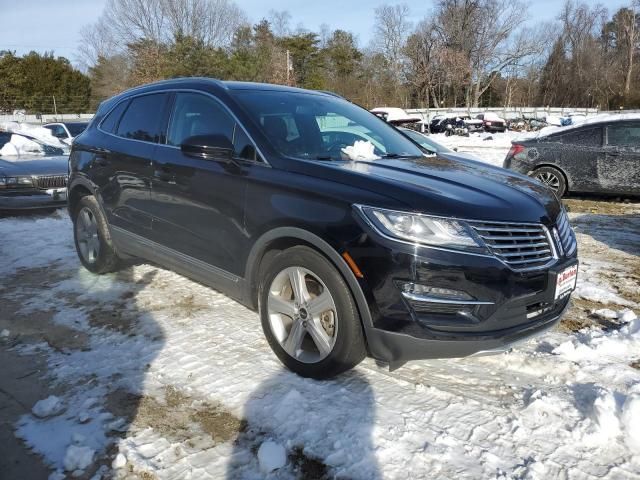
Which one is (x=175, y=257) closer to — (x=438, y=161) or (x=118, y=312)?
(x=118, y=312)

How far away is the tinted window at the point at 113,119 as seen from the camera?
4.64 meters

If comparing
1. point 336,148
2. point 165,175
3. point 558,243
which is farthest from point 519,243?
point 165,175

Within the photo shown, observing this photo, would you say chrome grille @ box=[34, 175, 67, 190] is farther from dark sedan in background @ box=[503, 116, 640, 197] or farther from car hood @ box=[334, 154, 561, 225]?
dark sedan in background @ box=[503, 116, 640, 197]

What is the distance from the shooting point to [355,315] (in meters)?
2.73

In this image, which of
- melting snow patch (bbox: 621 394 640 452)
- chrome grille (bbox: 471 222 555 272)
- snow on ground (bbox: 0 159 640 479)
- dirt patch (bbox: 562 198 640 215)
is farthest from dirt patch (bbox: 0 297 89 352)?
dirt patch (bbox: 562 198 640 215)

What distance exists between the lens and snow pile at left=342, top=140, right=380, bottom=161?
11.1 ft

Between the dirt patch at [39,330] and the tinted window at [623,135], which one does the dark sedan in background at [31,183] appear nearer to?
the dirt patch at [39,330]

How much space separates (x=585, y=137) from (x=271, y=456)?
879 cm

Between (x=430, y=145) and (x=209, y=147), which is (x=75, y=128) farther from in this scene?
(x=209, y=147)

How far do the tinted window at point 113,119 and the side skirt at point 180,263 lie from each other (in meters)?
0.90

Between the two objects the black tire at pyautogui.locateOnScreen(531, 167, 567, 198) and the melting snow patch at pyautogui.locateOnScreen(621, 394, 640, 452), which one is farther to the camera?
the black tire at pyautogui.locateOnScreen(531, 167, 567, 198)

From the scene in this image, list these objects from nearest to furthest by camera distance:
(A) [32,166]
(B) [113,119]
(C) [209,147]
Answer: (C) [209,147] < (B) [113,119] < (A) [32,166]

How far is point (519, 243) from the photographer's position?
106 inches

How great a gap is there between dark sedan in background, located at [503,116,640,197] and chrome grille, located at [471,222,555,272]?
713 cm
